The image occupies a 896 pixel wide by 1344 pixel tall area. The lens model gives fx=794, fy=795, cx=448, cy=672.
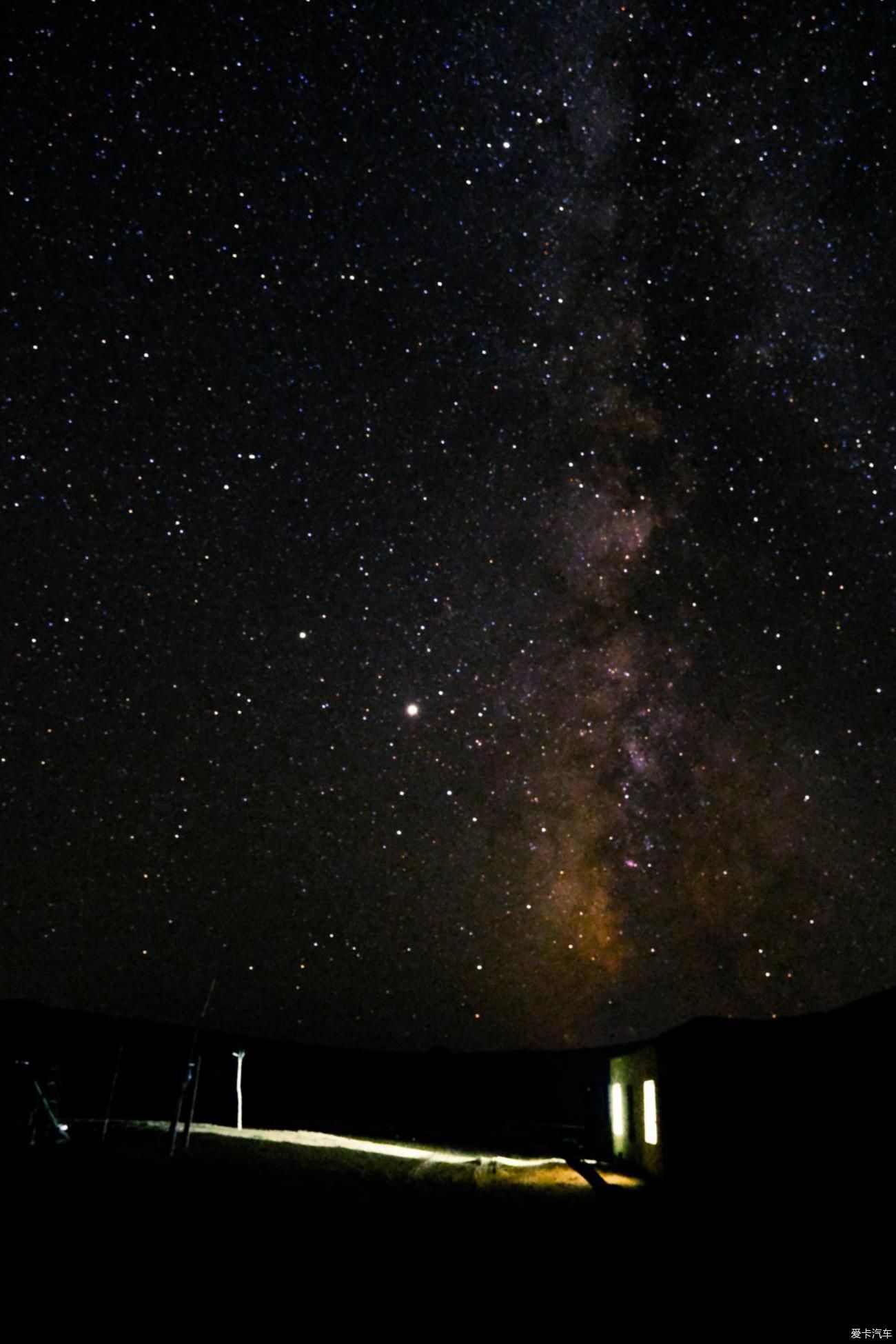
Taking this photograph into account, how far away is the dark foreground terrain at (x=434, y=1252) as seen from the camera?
5.39 meters

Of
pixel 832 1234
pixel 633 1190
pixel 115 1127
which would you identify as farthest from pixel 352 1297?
pixel 115 1127

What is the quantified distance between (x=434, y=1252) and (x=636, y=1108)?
425 inches

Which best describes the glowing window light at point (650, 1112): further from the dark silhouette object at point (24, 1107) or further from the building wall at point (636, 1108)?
the dark silhouette object at point (24, 1107)

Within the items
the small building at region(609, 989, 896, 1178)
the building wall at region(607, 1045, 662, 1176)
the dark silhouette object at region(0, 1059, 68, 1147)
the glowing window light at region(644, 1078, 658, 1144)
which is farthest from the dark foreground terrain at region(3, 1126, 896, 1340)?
the glowing window light at region(644, 1078, 658, 1144)

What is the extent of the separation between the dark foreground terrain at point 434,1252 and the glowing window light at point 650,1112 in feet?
8.34

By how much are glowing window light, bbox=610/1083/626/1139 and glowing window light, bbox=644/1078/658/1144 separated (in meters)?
2.55

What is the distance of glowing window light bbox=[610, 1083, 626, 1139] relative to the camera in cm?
1809

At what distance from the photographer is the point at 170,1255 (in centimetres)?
645

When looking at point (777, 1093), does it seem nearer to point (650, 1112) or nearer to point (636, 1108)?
point (650, 1112)

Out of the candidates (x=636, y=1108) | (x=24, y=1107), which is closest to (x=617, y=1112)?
(x=636, y=1108)

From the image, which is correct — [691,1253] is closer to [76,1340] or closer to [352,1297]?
[352,1297]

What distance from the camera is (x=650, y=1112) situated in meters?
15.3

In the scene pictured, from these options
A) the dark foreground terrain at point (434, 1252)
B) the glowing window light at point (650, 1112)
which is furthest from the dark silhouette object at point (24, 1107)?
the glowing window light at point (650, 1112)

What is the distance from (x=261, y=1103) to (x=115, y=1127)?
2641cm
